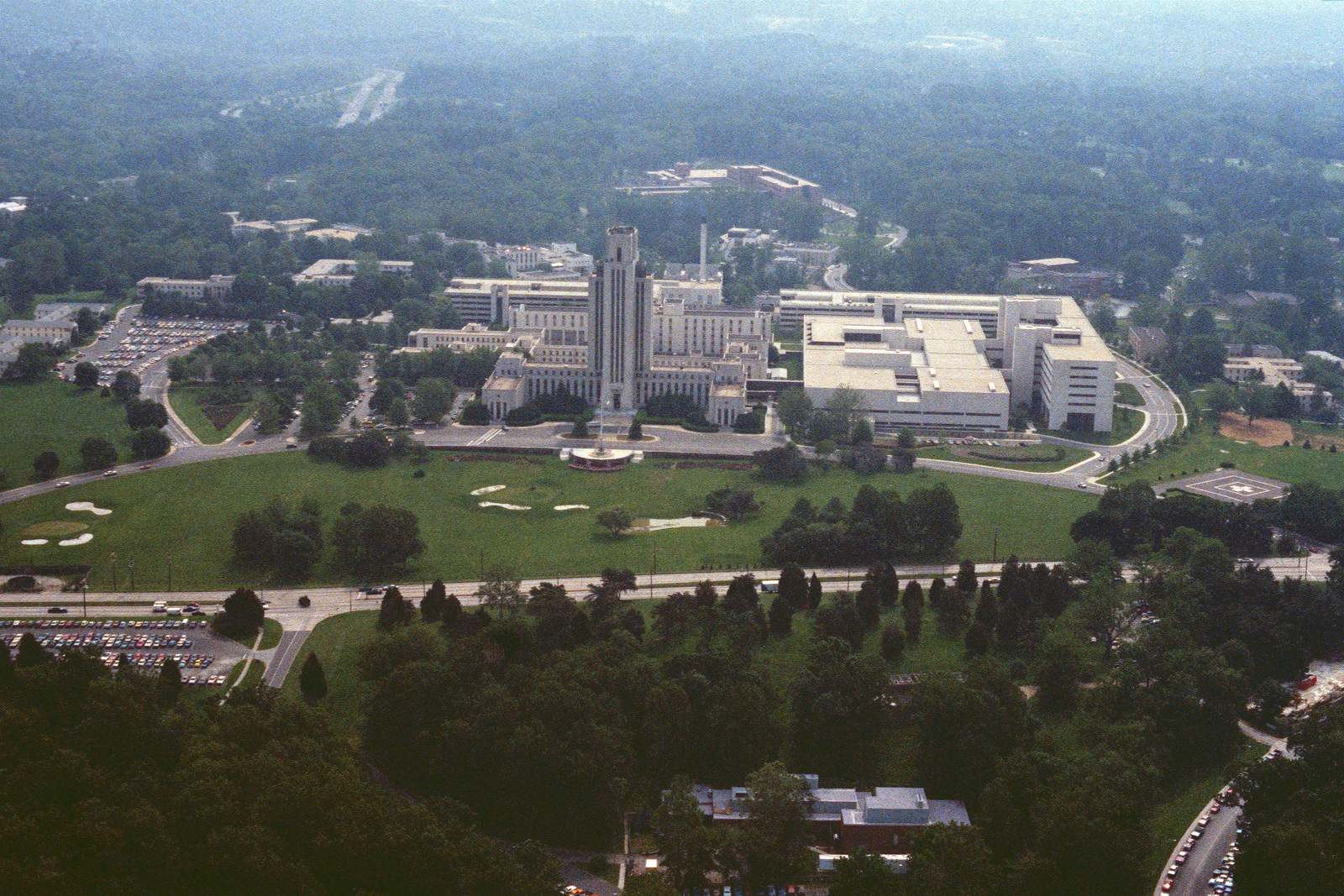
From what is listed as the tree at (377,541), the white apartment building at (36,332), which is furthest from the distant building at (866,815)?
the white apartment building at (36,332)

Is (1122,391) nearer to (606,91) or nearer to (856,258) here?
(856,258)

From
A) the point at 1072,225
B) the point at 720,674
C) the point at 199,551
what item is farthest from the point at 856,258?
the point at 720,674

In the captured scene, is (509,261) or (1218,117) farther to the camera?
(1218,117)

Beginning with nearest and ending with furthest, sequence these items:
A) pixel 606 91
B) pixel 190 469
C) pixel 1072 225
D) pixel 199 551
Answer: pixel 199 551
pixel 190 469
pixel 1072 225
pixel 606 91

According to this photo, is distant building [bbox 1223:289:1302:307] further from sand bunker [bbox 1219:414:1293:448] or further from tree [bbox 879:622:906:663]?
tree [bbox 879:622:906:663]

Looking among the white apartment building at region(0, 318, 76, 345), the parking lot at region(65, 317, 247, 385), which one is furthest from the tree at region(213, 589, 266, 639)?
the white apartment building at region(0, 318, 76, 345)

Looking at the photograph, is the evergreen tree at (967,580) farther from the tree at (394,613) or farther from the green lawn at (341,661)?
the green lawn at (341,661)

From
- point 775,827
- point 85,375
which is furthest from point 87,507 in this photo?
point 775,827
